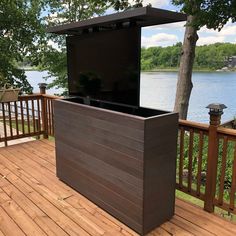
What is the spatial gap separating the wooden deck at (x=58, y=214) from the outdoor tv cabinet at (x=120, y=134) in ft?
0.37

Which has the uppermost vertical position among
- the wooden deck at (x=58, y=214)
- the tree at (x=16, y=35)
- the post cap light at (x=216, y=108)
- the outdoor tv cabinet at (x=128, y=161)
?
the tree at (x=16, y=35)

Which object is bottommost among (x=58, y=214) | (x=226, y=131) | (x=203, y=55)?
(x=58, y=214)

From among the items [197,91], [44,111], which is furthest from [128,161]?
[197,91]

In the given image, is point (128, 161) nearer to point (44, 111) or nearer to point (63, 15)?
point (44, 111)

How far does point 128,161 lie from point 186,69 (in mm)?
5229

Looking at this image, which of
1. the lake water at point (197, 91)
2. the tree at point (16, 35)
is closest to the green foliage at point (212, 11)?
the tree at point (16, 35)

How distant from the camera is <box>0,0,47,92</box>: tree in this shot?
285 inches

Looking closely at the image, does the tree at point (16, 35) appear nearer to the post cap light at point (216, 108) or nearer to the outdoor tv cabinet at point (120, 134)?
the outdoor tv cabinet at point (120, 134)

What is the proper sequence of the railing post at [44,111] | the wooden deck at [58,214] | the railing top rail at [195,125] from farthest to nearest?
1. the railing post at [44,111]
2. the railing top rail at [195,125]
3. the wooden deck at [58,214]

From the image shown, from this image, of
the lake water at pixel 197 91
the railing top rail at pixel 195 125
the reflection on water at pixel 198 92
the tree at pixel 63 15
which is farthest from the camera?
the tree at pixel 63 15

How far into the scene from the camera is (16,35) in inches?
304

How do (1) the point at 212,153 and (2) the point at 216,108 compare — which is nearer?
(2) the point at 216,108

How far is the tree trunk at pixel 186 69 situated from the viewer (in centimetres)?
674

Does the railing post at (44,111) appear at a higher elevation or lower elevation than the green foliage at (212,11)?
lower
